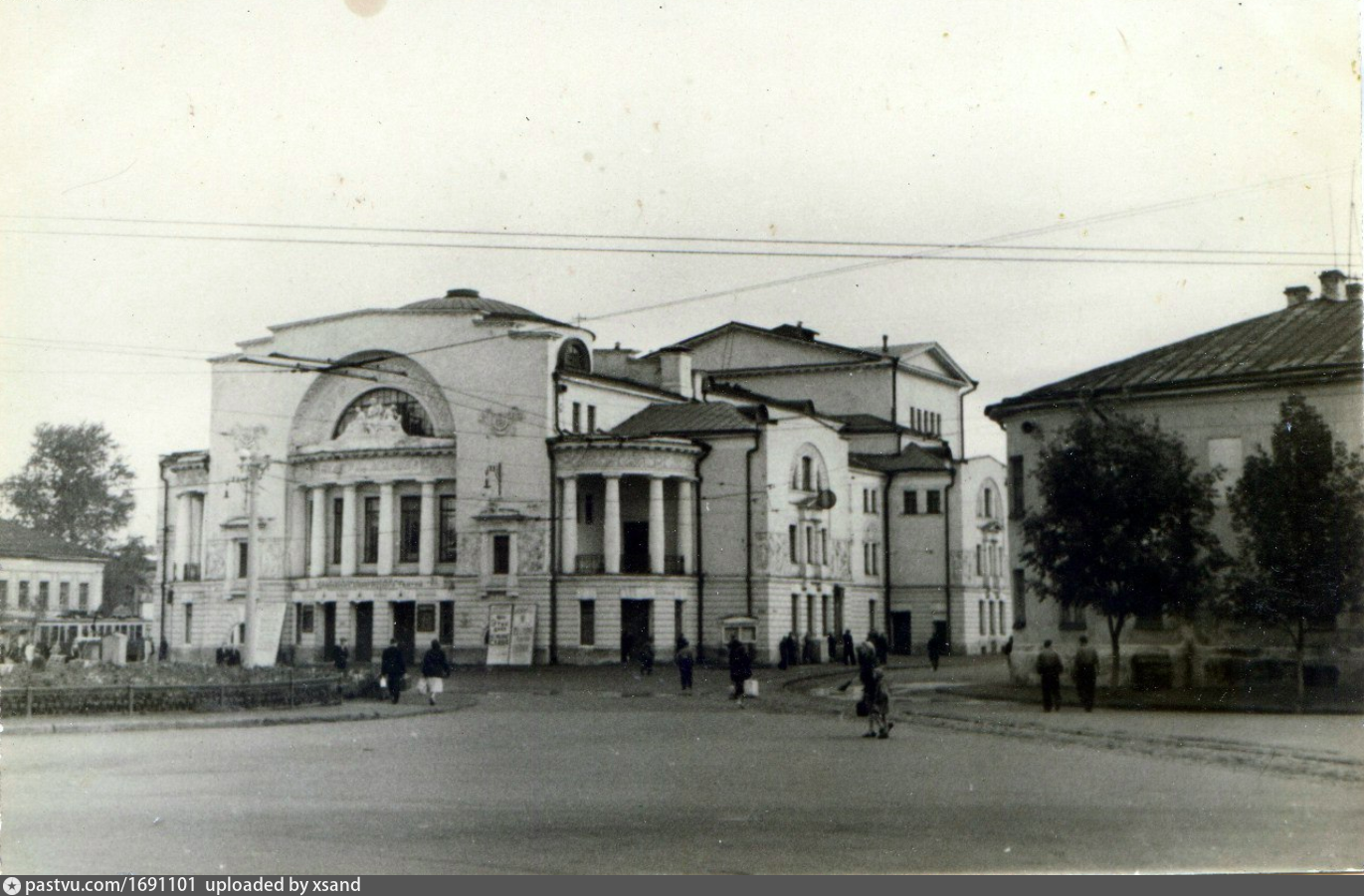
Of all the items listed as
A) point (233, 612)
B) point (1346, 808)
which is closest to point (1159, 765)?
point (1346, 808)

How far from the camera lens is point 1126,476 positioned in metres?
29.0

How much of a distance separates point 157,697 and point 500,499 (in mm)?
29141

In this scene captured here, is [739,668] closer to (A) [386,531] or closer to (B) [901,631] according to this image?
(A) [386,531]

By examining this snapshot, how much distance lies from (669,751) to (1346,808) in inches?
349

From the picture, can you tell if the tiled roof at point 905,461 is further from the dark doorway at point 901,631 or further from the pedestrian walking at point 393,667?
the pedestrian walking at point 393,667

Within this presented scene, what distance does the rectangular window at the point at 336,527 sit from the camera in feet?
187

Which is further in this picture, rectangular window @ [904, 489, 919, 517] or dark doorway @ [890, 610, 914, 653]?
rectangular window @ [904, 489, 919, 517]

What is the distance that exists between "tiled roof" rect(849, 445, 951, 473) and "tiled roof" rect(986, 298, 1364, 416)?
28.7 metres

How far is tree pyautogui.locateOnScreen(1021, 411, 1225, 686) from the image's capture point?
1135 inches

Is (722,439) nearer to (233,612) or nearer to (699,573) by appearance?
(699,573)

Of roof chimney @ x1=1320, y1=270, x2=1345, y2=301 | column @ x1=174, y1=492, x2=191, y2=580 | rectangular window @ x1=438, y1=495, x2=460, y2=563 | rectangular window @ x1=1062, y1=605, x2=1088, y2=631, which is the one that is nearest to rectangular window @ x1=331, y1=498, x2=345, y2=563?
rectangular window @ x1=438, y1=495, x2=460, y2=563

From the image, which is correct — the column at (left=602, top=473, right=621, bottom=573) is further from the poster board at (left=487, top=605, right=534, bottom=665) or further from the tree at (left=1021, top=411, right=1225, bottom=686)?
the tree at (left=1021, top=411, right=1225, bottom=686)

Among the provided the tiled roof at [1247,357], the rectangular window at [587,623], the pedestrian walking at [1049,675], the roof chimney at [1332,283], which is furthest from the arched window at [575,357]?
the roof chimney at [1332,283]

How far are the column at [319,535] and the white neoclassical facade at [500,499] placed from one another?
9 centimetres
